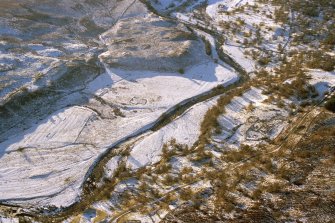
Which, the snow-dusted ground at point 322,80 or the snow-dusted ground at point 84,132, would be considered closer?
the snow-dusted ground at point 84,132

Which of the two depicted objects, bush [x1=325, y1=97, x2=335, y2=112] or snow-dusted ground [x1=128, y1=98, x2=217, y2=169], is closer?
snow-dusted ground [x1=128, y1=98, x2=217, y2=169]

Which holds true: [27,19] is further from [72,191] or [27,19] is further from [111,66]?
[72,191]

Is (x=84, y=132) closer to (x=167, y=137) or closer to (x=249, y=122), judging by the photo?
(x=167, y=137)

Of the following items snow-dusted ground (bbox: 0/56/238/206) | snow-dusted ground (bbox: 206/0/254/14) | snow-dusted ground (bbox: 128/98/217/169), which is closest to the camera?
snow-dusted ground (bbox: 0/56/238/206)

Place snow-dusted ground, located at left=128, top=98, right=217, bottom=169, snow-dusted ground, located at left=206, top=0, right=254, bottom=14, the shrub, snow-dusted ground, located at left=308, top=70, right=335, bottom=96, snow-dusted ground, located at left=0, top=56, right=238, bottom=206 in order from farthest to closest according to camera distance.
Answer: snow-dusted ground, located at left=206, top=0, right=254, bottom=14
the shrub
snow-dusted ground, located at left=308, top=70, right=335, bottom=96
snow-dusted ground, located at left=128, top=98, right=217, bottom=169
snow-dusted ground, located at left=0, top=56, right=238, bottom=206

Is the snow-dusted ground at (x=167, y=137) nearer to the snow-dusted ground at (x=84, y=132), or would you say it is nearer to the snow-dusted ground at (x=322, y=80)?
the snow-dusted ground at (x=84, y=132)

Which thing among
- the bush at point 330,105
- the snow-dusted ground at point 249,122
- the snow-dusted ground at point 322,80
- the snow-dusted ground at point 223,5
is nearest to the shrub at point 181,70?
the snow-dusted ground at point 249,122

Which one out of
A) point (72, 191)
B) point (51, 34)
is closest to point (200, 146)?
point (72, 191)

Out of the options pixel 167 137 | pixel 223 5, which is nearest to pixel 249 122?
pixel 167 137

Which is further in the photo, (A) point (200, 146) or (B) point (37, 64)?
(B) point (37, 64)

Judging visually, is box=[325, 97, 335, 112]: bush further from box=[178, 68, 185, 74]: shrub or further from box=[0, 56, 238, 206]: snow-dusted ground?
box=[178, 68, 185, 74]: shrub

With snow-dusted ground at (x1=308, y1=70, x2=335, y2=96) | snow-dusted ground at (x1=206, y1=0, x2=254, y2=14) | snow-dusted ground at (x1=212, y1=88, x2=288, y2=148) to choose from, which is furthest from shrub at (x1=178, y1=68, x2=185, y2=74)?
snow-dusted ground at (x1=206, y1=0, x2=254, y2=14)
